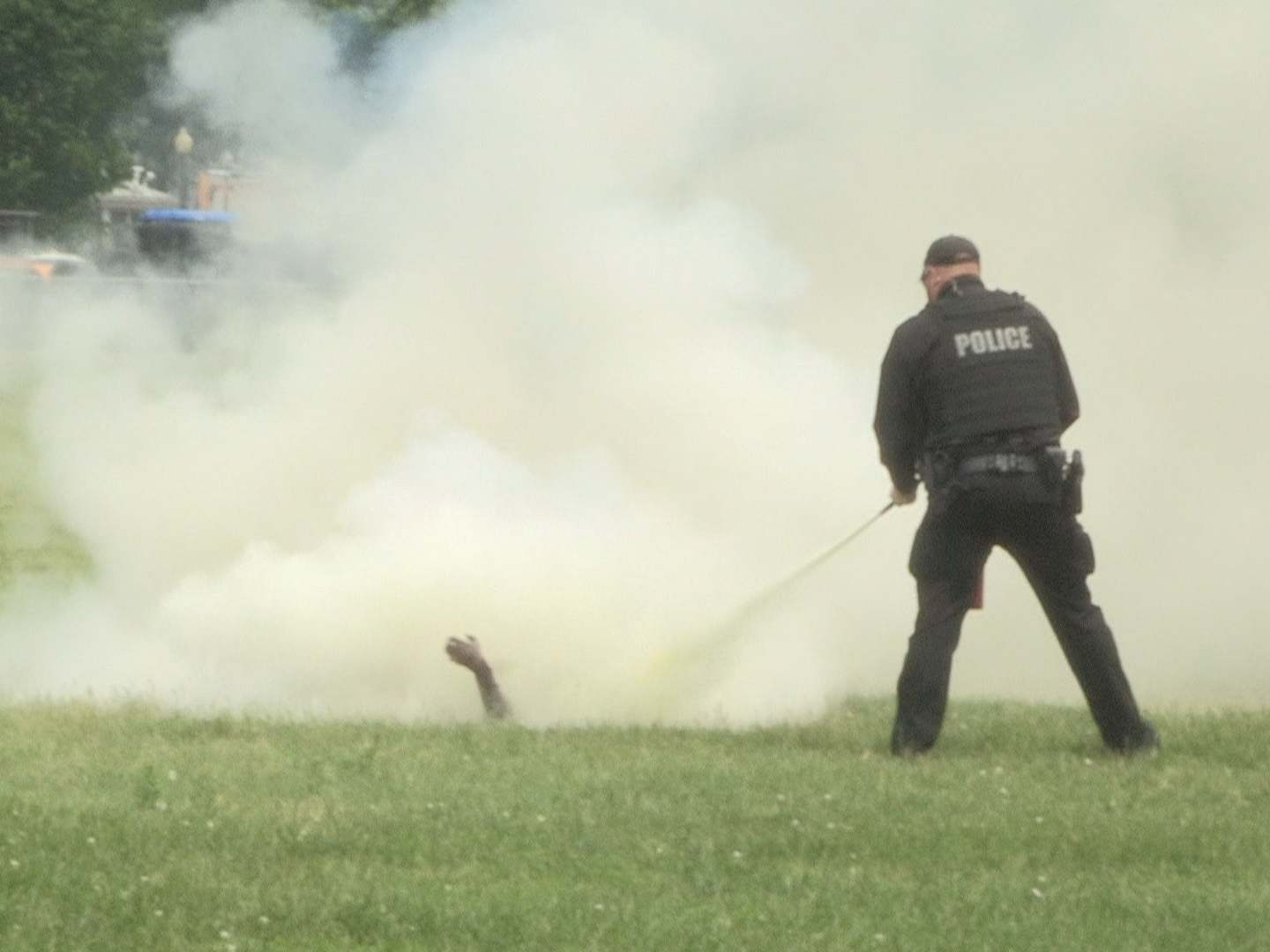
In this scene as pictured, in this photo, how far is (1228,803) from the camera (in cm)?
812

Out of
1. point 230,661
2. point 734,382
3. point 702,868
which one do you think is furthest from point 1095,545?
point 702,868

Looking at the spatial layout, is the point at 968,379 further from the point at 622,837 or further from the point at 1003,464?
the point at 622,837

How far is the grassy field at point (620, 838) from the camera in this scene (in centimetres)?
652

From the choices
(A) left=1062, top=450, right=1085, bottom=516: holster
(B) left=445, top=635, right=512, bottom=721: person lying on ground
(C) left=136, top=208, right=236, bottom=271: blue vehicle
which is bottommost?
(B) left=445, top=635, right=512, bottom=721: person lying on ground

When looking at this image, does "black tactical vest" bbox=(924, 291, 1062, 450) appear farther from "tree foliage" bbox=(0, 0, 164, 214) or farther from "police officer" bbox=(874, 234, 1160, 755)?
"tree foliage" bbox=(0, 0, 164, 214)

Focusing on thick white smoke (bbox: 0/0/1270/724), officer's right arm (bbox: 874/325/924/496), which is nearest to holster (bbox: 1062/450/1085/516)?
officer's right arm (bbox: 874/325/924/496)

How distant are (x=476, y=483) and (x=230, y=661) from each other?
1.19m

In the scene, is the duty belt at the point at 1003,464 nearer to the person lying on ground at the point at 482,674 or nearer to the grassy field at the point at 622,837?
the grassy field at the point at 622,837

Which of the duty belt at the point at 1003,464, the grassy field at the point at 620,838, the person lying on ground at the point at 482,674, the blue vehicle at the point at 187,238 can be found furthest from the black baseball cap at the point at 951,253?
the blue vehicle at the point at 187,238

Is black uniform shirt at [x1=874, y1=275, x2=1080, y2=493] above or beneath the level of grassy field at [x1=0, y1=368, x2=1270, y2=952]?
above

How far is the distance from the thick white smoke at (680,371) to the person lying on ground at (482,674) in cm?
43

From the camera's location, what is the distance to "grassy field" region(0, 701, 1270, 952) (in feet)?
21.4

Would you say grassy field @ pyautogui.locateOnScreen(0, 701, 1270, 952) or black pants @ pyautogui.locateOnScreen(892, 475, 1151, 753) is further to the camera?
black pants @ pyautogui.locateOnScreen(892, 475, 1151, 753)

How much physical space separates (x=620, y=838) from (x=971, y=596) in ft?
6.77
